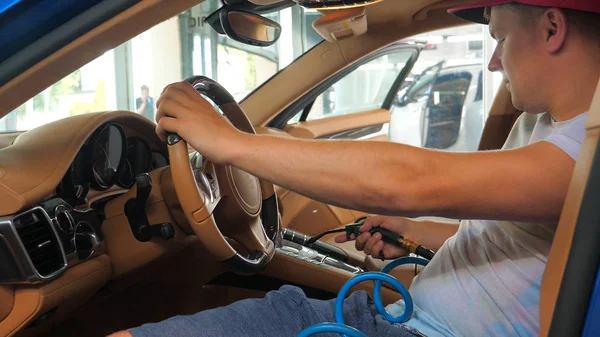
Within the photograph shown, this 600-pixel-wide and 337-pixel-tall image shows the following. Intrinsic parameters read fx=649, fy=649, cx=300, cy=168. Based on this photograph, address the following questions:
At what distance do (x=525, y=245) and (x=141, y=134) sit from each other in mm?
990

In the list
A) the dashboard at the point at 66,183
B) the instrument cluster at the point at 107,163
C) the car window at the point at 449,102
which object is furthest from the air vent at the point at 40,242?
the car window at the point at 449,102

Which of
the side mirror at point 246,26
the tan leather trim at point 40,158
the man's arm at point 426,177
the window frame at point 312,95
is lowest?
the window frame at point 312,95

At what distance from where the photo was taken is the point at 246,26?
5.38 feet

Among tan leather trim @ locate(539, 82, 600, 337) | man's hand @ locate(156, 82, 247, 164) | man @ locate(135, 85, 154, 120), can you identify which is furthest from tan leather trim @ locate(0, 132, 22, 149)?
man @ locate(135, 85, 154, 120)

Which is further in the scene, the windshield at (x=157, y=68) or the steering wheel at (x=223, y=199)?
the windshield at (x=157, y=68)

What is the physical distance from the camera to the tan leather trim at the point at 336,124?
2.84 meters

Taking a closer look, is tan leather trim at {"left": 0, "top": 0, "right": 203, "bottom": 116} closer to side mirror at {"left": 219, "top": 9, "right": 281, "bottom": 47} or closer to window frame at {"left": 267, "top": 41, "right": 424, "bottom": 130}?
side mirror at {"left": 219, "top": 9, "right": 281, "bottom": 47}

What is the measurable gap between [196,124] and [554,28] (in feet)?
2.02

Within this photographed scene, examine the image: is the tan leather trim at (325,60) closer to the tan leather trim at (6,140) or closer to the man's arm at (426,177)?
the tan leather trim at (6,140)

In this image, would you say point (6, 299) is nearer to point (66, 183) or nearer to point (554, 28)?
point (66, 183)

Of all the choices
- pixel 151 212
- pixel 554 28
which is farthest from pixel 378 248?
pixel 554 28

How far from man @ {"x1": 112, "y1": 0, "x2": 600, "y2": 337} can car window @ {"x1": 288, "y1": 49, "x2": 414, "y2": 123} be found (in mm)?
1645

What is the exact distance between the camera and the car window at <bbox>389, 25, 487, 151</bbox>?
266 inches

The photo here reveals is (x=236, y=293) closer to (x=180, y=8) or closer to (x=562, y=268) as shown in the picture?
(x=180, y=8)
